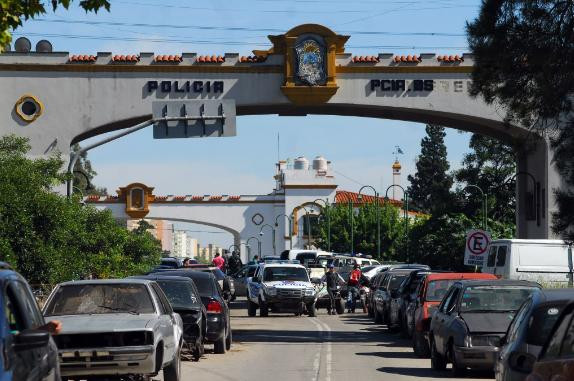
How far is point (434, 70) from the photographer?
4644 centimetres

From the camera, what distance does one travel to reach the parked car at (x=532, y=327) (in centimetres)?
1148

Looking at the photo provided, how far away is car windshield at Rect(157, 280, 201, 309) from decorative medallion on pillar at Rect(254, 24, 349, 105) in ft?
77.1

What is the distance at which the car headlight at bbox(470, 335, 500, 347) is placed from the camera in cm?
1961

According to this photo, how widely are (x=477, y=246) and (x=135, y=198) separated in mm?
64055

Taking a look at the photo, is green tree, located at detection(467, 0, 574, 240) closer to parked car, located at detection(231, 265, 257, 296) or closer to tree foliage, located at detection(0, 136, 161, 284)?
tree foliage, located at detection(0, 136, 161, 284)

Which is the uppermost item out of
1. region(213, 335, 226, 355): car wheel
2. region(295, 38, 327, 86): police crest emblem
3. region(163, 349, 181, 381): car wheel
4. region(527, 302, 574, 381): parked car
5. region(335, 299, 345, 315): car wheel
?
region(295, 38, 327, 86): police crest emblem

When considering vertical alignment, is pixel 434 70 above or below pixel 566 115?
above

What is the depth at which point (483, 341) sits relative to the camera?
19.6 meters

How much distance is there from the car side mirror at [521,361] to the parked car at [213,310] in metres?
13.5

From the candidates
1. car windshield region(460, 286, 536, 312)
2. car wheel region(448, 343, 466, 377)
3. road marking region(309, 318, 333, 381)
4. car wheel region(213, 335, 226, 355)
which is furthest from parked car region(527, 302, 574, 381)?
car wheel region(213, 335, 226, 355)

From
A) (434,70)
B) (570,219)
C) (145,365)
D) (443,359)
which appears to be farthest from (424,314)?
(434,70)

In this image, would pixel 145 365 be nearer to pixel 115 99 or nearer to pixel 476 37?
pixel 476 37

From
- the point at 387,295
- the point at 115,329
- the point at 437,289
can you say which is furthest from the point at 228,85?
the point at 115,329

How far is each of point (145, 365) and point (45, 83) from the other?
103 ft
